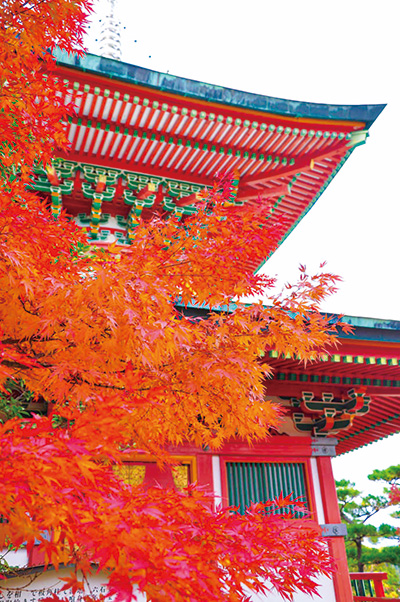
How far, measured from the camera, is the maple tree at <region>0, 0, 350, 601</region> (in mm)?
1930

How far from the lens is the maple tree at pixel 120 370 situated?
1.93 metres

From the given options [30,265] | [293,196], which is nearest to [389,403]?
[293,196]

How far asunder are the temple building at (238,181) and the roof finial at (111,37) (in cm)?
526

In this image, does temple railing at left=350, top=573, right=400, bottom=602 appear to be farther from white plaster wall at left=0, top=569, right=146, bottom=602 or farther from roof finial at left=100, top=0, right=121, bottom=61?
roof finial at left=100, top=0, right=121, bottom=61

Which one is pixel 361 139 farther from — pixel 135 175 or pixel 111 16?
pixel 111 16

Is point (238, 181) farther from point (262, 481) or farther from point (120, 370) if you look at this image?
point (120, 370)

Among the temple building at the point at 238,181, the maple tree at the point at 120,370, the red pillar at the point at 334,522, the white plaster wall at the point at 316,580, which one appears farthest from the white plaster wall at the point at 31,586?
the red pillar at the point at 334,522

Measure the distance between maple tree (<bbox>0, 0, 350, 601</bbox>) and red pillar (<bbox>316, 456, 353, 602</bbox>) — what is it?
3210mm

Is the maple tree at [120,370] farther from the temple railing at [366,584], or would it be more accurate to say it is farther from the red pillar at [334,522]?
the temple railing at [366,584]

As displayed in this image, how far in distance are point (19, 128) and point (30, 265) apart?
3.75ft

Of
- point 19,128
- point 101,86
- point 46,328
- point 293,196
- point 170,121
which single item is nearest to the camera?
point 46,328

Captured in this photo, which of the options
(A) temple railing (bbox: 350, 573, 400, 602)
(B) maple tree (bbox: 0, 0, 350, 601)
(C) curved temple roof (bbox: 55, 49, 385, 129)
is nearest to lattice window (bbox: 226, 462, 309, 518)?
(B) maple tree (bbox: 0, 0, 350, 601)

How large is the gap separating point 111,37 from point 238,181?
5896 millimetres

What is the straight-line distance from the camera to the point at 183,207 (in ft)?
25.8
